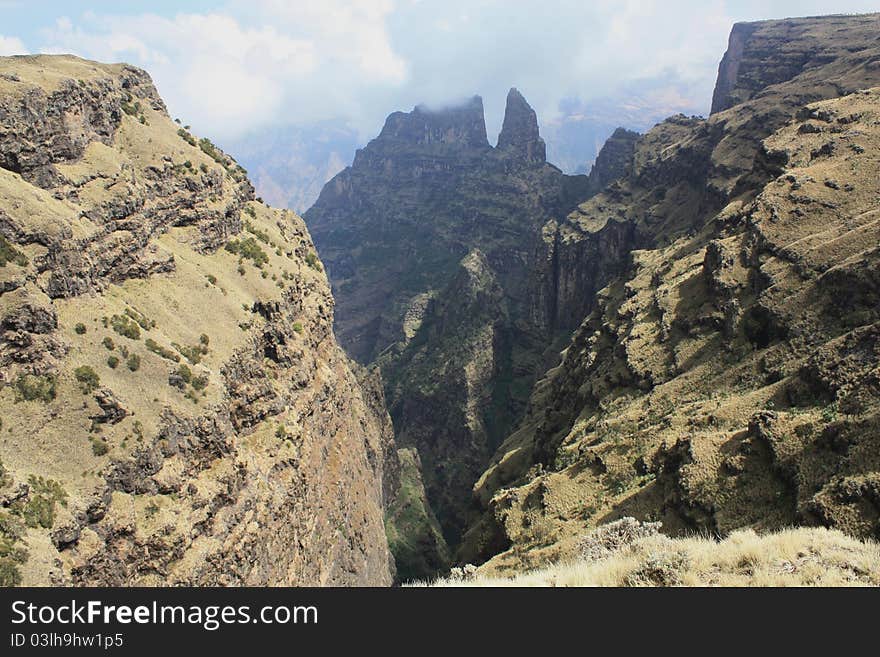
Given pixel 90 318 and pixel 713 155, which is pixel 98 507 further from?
pixel 713 155

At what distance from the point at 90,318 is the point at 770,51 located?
205 metres

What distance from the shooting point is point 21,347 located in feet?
99.9

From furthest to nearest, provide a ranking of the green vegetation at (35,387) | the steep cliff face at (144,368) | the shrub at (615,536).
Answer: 1. the green vegetation at (35,387)
2. the steep cliff face at (144,368)
3. the shrub at (615,536)

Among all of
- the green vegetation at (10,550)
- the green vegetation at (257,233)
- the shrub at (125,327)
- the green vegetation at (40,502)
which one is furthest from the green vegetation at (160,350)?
the green vegetation at (257,233)

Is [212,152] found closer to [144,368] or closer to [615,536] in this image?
[144,368]

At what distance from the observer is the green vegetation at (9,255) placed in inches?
1244

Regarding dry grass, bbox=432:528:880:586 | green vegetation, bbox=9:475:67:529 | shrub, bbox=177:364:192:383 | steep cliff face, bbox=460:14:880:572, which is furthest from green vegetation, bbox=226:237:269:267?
dry grass, bbox=432:528:880:586

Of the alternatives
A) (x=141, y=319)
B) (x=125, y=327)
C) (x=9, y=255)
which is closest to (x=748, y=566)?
(x=125, y=327)

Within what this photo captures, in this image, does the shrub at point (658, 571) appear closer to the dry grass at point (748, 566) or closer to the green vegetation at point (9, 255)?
the dry grass at point (748, 566)

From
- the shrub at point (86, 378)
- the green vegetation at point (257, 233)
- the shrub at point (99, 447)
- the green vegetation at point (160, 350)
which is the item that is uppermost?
the green vegetation at point (257, 233)

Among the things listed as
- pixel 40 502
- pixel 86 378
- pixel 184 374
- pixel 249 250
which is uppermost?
pixel 249 250

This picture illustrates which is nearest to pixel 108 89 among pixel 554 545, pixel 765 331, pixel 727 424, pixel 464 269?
pixel 554 545

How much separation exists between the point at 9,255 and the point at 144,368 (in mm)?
10246

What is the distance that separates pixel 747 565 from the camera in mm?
14930
